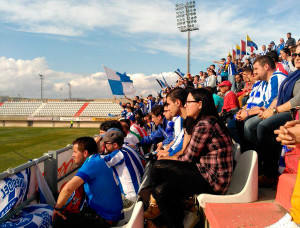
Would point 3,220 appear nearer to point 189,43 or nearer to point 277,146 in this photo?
point 277,146

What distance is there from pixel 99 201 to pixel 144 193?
45cm

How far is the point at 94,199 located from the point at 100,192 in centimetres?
9

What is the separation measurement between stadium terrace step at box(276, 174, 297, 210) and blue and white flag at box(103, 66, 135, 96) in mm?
9529

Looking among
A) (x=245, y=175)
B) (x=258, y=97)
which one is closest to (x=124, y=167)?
(x=245, y=175)

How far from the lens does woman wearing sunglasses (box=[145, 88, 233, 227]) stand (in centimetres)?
236

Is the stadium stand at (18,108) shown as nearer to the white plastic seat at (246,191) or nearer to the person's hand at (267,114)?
the person's hand at (267,114)

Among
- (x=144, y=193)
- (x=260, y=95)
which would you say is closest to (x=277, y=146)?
(x=260, y=95)

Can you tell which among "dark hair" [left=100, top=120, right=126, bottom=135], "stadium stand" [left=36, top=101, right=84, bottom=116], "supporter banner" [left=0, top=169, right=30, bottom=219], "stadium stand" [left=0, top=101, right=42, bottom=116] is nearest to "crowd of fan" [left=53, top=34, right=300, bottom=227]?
"supporter banner" [left=0, top=169, right=30, bottom=219]

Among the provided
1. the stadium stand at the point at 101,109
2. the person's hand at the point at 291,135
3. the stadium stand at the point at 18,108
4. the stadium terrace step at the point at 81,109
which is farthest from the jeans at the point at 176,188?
the stadium stand at the point at 18,108

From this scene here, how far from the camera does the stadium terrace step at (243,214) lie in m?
1.88

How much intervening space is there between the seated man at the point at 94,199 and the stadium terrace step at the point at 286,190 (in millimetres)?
1483

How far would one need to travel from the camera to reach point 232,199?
230 cm

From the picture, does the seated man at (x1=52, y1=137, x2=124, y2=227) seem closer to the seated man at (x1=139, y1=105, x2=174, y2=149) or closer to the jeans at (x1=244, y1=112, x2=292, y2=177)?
the jeans at (x1=244, y1=112, x2=292, y2=177)

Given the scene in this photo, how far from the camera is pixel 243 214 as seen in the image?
2047mm
